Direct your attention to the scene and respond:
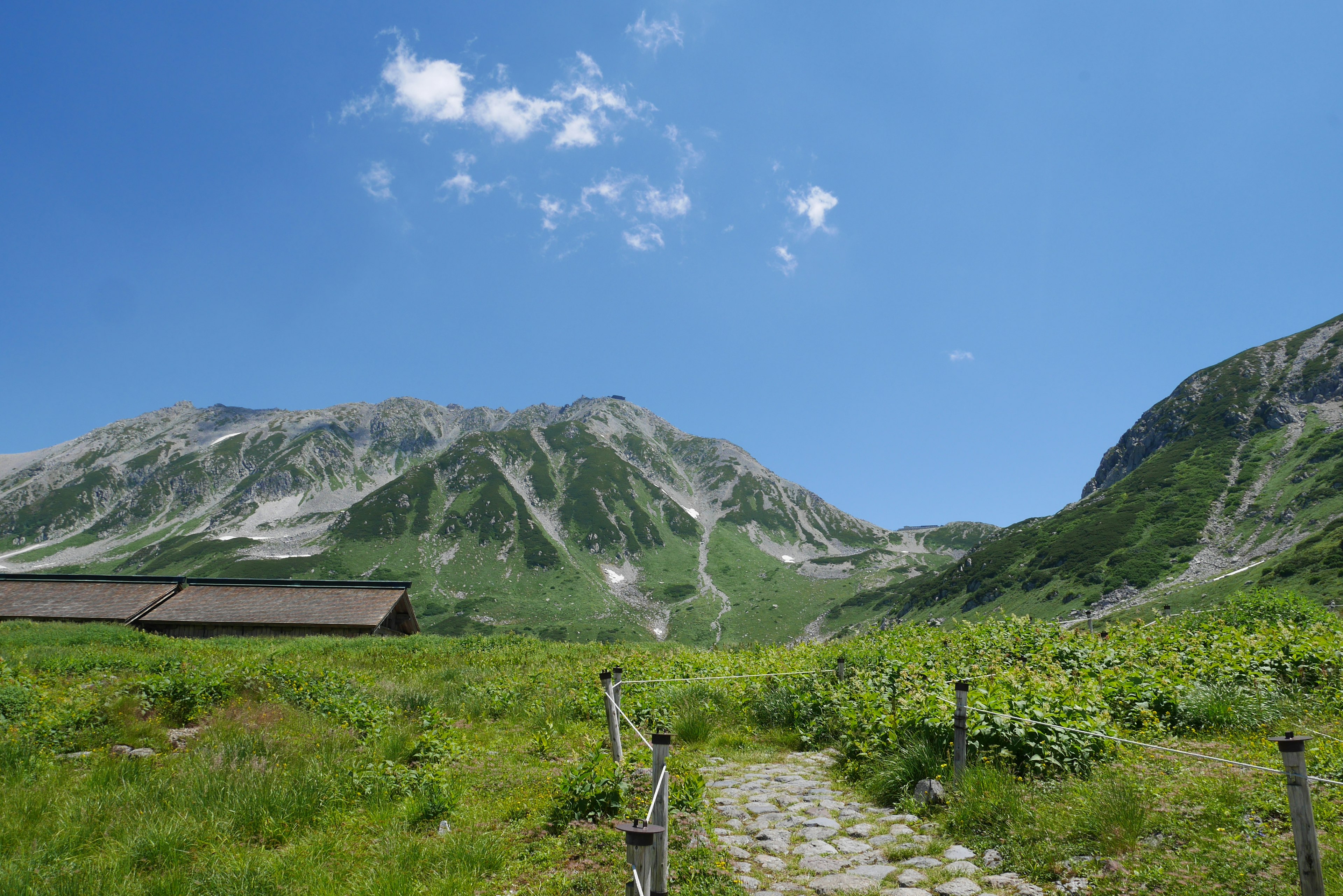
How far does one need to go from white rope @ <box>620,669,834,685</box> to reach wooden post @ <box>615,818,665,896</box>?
368 inches

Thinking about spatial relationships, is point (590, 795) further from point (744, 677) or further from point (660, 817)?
point (744, 677)

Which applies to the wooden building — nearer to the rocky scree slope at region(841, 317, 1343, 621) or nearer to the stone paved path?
the stone paved path

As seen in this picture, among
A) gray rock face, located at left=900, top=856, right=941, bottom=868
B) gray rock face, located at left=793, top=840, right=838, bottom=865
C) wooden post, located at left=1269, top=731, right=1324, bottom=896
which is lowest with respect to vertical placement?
gray rock face, located at left=793, top=840, right=838, bottom=865

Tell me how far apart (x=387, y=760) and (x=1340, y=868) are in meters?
10.9

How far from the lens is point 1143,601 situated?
76188mm

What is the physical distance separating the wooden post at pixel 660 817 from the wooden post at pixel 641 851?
5 centimetres

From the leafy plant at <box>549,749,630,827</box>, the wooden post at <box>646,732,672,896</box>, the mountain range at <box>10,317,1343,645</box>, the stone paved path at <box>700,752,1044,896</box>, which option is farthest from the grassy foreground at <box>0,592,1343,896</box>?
the mountain range at <box>10,317,1343,645</box>

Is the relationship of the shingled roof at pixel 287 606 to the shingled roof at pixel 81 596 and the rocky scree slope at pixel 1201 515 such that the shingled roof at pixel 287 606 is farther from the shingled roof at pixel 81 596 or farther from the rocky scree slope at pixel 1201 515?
the rocky scree slope at pixel 1201 515

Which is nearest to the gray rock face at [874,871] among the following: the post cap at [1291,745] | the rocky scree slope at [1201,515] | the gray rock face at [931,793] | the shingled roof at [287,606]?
the gray rock face at [931,793]

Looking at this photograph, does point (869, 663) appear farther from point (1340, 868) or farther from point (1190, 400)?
point (1190, 400)

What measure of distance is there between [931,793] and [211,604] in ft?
159

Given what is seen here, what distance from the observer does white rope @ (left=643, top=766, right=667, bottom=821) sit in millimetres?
4254

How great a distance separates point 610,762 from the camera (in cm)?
789

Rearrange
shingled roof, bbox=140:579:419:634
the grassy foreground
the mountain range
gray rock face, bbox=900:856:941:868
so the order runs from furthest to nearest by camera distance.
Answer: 1. the mountain range
2. shingled roof, bbox=140:579:419:634
3. gray rock face, bbox=900:856:941:868
4. the grassy foreground
